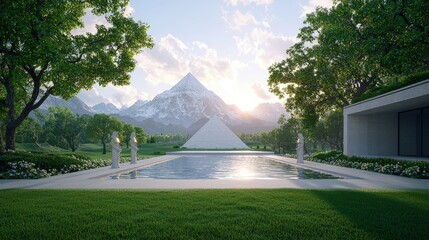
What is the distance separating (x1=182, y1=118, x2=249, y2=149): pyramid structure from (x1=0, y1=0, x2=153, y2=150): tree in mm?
40241

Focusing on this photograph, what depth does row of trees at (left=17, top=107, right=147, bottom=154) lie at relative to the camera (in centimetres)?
5094

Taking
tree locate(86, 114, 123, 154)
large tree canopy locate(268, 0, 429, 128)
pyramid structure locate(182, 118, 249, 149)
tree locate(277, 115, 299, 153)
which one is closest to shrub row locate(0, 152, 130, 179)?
large tree canopy locate(268, 0, 429, 128)

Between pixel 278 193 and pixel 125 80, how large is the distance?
13.4 meters

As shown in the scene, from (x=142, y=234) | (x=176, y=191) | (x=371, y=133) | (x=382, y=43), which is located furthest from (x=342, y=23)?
(x=142, y=234)

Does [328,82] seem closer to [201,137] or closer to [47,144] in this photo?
[201,137]

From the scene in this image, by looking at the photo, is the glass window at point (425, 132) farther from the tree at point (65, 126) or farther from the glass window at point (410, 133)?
the tree at point (65, 126)

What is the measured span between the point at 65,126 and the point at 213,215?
54.9 m

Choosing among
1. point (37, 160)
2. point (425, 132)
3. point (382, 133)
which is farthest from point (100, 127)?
point (425, 132)

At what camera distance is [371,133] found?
2220 cm

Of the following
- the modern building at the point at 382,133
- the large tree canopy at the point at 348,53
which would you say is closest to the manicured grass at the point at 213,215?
the large tree canopy at the point at 348,53

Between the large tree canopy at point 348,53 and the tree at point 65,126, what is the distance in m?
37.1

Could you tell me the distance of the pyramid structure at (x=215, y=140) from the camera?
5931cm

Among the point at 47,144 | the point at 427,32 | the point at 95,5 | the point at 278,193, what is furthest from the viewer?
the point at 47,144

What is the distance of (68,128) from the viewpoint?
5444 cm
